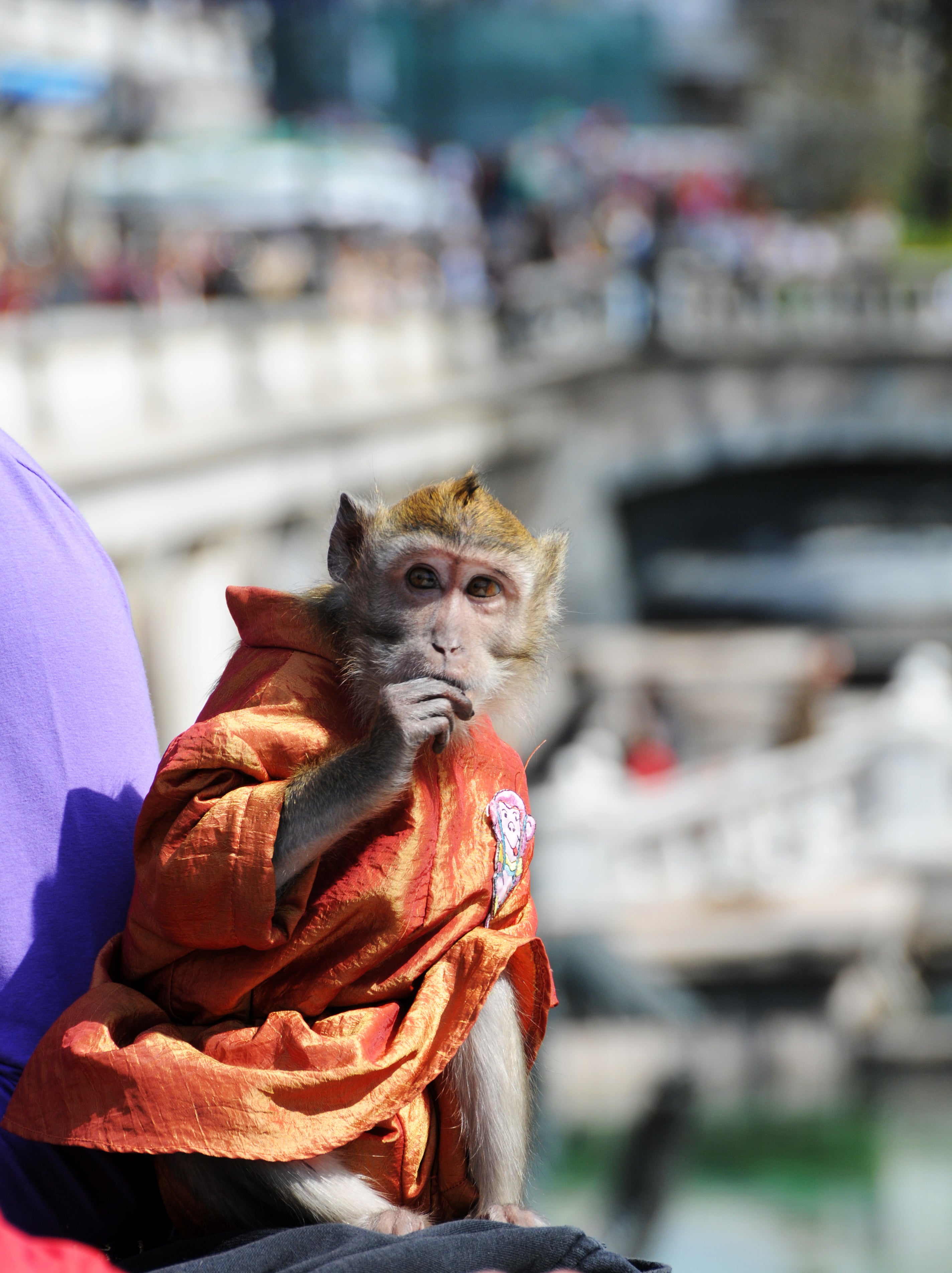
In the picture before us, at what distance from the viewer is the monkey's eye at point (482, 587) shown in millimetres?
2264

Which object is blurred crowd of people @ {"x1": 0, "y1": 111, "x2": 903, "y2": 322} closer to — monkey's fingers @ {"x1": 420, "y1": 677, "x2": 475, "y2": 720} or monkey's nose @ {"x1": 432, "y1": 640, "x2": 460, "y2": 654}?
monkey's nose @ {"x1": 432, "y1": 640, "x2": 460, "y2": 654}

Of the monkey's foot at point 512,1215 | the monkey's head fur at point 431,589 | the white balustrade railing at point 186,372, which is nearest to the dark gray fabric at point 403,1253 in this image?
the monkey's foot at point 512,1215

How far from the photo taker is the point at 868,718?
1210 centimetres

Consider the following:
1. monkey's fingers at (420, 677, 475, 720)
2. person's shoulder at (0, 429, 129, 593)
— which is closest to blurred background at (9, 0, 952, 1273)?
monkey's fingers at (420, 677, 475, 720)

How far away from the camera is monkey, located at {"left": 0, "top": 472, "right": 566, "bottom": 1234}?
194 cm

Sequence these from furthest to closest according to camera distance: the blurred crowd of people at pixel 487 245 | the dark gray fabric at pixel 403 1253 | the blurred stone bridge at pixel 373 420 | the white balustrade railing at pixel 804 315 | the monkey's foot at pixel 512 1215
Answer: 1. the white balustrade railing at pixel 804 315
2. the blurred crowd of people at pixel 487 245
3. the blurred stone bridge at pixel 373 420
4. the monkey's foot at pixel 512 1215
5. the dark gray fabric at pixel 403 1253

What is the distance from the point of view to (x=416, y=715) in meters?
1.97

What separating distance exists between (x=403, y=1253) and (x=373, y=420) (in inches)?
579

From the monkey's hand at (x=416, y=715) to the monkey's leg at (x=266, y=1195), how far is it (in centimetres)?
49

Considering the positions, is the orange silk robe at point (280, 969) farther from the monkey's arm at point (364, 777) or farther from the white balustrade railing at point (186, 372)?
the white balustrade railing at point (186, 372)

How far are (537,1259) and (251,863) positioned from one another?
1.77ft

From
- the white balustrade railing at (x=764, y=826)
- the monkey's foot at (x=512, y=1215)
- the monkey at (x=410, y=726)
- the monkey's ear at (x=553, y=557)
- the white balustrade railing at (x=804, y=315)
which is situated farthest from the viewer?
the white balustrade railing at (x=804, y=315)

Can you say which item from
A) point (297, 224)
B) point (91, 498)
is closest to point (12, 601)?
point (91, 498)

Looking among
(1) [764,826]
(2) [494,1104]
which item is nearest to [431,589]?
A: (2) [494,1104]
